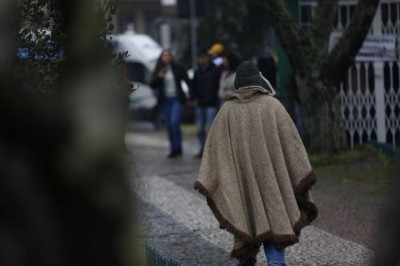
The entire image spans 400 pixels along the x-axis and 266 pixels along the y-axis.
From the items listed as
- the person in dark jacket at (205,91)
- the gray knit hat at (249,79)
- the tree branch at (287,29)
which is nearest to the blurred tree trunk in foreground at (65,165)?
the gray knit hat at (249,79)

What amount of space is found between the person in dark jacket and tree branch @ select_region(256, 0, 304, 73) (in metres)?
1.96

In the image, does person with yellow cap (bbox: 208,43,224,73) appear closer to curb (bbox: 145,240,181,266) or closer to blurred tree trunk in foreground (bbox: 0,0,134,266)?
curb (bbox: 145,240,181,266)

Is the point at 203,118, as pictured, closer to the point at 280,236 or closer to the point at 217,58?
the point at 217,58

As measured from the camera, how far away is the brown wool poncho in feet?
21.7

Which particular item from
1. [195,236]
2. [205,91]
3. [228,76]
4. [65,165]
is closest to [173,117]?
[205,91]

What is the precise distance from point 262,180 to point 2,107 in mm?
3908

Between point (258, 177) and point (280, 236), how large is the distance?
0.45 meters

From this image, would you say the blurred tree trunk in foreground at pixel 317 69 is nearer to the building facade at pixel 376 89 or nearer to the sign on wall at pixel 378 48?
the sign on wall at pixel 378 48

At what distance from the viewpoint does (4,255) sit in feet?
10.3

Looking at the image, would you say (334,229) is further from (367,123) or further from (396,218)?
(396,218)

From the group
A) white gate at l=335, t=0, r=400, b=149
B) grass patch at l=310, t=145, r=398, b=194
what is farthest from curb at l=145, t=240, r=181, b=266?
white gate at l=335, t=0, r=400, b=149

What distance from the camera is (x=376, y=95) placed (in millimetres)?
14023

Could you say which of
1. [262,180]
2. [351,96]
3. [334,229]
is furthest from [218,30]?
[262,180]

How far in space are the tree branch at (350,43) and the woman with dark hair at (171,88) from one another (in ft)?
9.84
